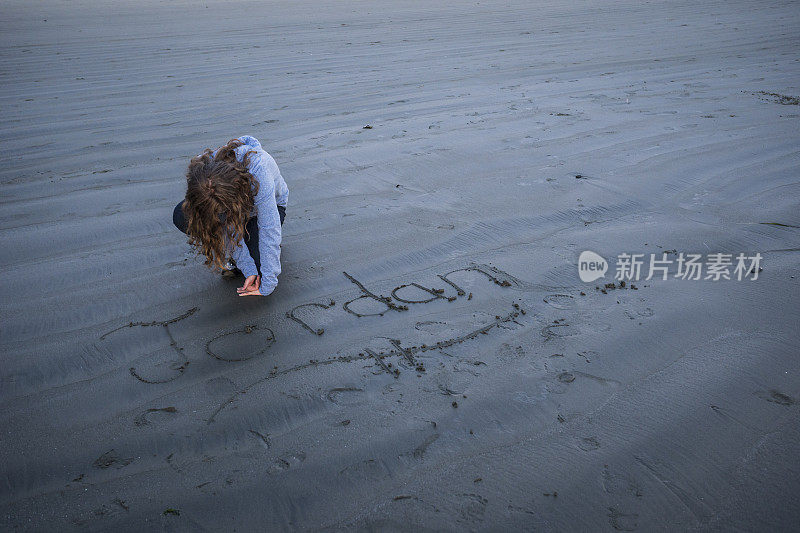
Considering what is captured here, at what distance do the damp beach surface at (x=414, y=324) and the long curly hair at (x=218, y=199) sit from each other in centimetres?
35

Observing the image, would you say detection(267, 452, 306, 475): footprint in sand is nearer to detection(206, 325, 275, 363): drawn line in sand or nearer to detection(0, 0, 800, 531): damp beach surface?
detection(0, 0, 800, 531): damp beach surface

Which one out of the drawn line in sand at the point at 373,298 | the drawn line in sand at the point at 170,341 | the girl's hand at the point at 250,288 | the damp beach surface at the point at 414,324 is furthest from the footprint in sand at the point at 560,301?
the drawn line in sand at the point at 170,341

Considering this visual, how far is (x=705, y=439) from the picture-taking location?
183 cm

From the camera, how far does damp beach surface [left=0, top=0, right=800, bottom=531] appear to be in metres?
1.68

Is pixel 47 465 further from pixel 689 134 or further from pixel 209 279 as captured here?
pixel 689 134

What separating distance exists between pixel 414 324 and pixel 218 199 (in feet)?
3.22

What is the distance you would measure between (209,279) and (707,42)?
844 cm

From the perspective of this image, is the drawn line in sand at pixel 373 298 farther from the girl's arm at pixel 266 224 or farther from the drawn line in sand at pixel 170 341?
the drawn line in sand at pixel 170 341

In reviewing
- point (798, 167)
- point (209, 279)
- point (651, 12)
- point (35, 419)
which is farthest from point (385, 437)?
point (651, 12)

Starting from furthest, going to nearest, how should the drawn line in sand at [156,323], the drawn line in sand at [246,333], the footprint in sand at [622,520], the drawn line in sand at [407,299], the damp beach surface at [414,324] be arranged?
the drawn line in sand at [407,299] → the drawn line in sand at [156,323] → the drawn line in sand at [246,333] → the damp beach surface at [414,324] → the footprint in sand at [622,520]

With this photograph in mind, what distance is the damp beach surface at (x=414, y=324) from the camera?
1.68 m

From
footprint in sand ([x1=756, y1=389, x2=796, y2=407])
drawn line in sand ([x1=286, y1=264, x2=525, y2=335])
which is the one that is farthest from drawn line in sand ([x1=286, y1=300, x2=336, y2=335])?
footprint in sand ([x1=756, y1=389, x2=796, y2=407])

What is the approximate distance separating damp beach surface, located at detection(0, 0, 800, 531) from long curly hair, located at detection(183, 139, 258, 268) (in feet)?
1.15

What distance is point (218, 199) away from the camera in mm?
2352
